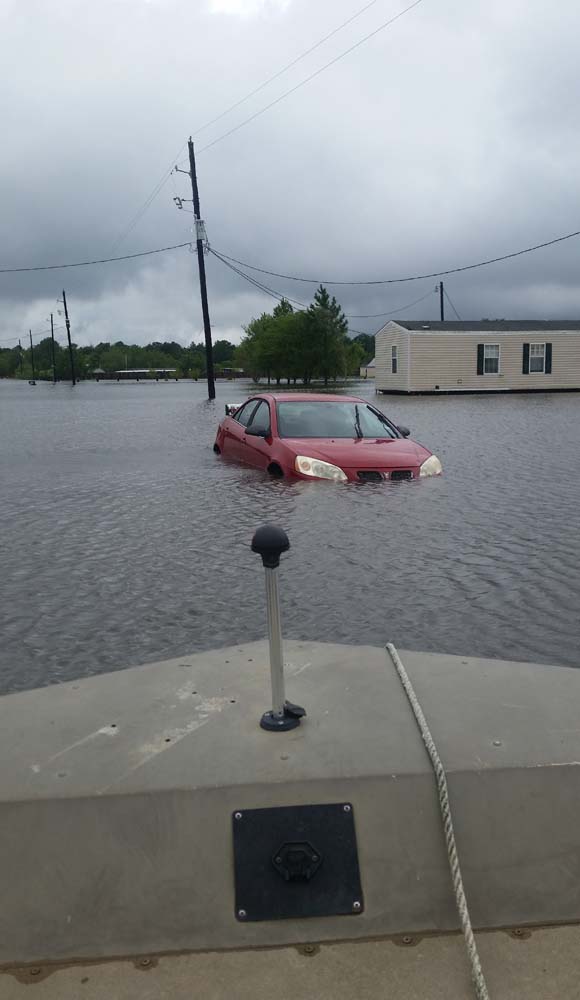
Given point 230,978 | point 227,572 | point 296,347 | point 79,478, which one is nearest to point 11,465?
point 79,478

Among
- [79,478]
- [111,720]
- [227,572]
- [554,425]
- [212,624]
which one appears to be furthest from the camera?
[554,425]

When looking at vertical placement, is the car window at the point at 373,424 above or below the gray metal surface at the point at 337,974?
above

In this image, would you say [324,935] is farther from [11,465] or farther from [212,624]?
[11,465]

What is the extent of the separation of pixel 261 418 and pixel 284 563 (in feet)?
19.9

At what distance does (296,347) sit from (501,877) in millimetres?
94125

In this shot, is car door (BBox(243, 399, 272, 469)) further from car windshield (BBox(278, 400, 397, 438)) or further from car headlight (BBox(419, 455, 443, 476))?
car headlight (BBox(419, 455, 443, 476))

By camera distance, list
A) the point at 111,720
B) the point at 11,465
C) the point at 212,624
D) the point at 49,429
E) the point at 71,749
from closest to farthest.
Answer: the point at 71,749 → the point at 111,720 → the point at 212,624 → the point at 11,465 → the point at 49,429

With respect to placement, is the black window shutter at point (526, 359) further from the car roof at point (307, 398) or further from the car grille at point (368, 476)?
the car grille at point (368, 476)

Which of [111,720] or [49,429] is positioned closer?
[111,720]

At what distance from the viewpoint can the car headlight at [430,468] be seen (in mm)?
11977

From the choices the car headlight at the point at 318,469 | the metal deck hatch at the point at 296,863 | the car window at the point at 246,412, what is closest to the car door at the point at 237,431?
the car window at the point at 246,412

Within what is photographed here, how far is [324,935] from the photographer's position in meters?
2.60

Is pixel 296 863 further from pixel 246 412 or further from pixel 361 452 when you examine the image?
pixel 246 412

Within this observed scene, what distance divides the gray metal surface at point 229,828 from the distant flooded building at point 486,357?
40643 millimetres
